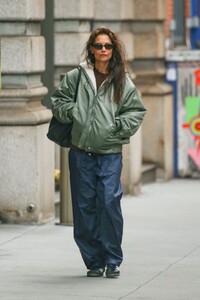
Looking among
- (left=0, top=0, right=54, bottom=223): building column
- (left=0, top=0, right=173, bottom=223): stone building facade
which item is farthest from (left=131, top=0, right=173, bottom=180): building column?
(left=0, top=0, right=54, bottom=223): building column

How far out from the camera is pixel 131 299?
968 centimetres

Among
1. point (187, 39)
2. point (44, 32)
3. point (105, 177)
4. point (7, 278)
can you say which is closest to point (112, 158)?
point (105, 177)

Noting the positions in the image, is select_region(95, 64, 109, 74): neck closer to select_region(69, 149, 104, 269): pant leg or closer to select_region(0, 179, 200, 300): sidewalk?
select_region(69, 149, 104, 269): pant leg

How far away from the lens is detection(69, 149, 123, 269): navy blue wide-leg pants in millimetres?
10523

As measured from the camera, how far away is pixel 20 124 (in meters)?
13.9

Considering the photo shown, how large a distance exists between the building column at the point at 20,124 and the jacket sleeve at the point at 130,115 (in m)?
3.35

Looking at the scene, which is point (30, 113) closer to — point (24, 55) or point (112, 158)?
point (24, 55)

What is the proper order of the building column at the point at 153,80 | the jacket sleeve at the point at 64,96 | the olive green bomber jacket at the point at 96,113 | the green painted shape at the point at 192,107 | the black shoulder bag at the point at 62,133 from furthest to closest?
the green painted shape at the point at 192,107 < the building column at the point at 153,80 < the black shoulder bag at the point at 62,133 < the jacket sleeve at the point at 64,96 < the olive green bomber jacket at the point at 96,113

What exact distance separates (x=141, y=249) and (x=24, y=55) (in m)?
2.63

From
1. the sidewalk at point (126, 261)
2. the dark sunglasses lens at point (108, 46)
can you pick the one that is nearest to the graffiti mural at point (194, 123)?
the sidewalk at point (126, 261)

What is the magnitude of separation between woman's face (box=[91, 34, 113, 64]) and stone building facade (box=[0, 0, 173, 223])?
3.39 m

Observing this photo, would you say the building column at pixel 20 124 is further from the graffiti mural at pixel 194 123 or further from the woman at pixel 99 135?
the graffiti mural at pixel 194 123

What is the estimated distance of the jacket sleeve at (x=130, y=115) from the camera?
10.5 m

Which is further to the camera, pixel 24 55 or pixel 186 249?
pixel 24 55
